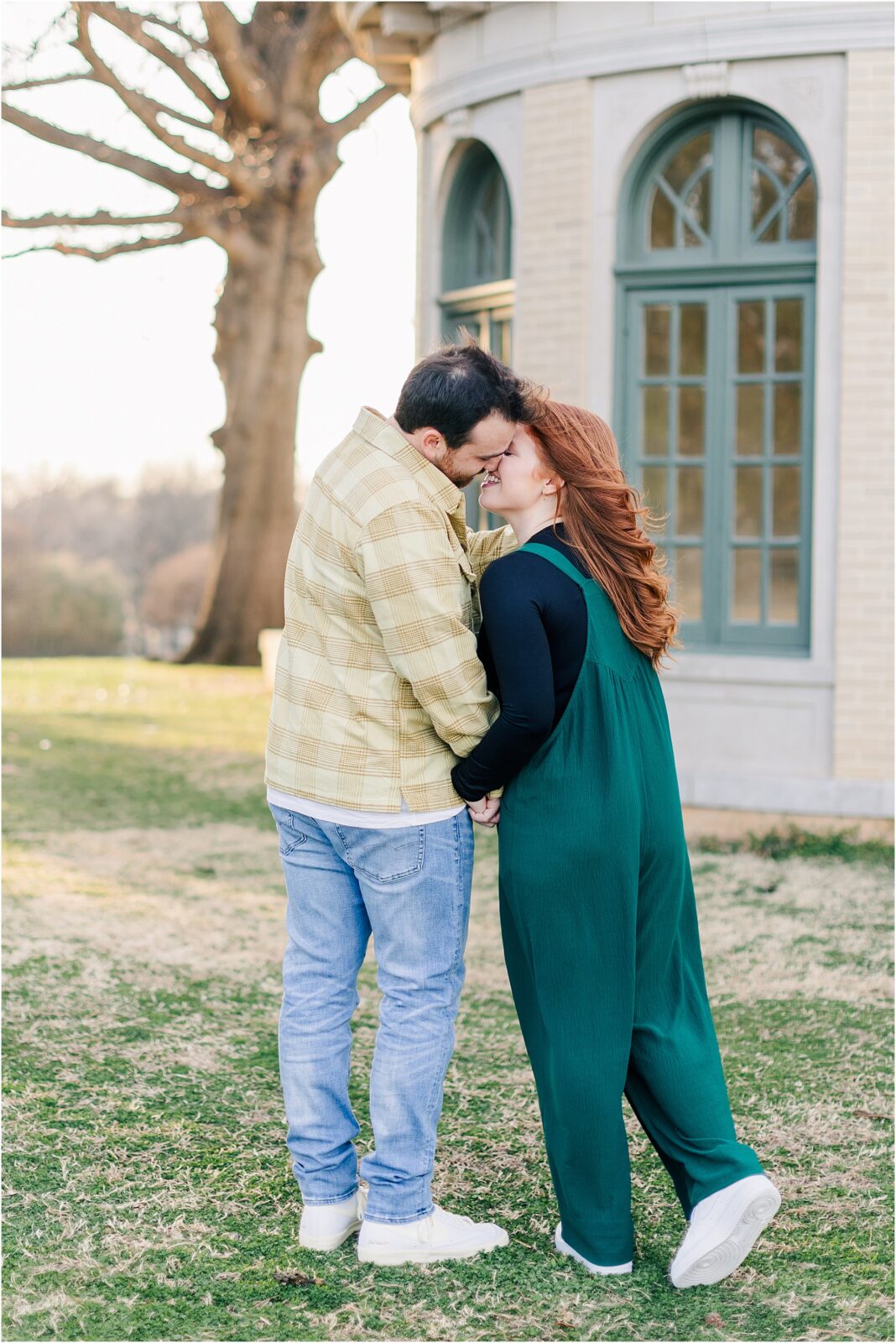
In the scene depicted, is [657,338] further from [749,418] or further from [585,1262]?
[585,1262]

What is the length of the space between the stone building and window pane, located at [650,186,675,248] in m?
0.01

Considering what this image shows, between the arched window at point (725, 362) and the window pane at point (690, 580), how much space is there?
0.01m

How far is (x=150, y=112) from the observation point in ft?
53.3

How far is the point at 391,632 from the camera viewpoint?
10.2 ft

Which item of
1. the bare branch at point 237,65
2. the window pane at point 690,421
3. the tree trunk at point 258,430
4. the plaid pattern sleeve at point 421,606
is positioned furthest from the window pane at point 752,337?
the tree trunk at point 258,430

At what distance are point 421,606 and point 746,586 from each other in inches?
245

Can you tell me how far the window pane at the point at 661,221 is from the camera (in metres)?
9.04

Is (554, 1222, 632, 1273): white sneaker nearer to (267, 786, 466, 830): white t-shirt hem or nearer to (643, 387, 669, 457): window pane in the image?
(267, 786, 466, 830): white t-shirt hem

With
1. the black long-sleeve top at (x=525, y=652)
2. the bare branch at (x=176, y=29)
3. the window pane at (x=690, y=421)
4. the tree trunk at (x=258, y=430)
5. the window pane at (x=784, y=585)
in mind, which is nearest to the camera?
the black long-sleeve top at (x=525, y=652)

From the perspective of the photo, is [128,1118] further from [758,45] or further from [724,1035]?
[758,45]

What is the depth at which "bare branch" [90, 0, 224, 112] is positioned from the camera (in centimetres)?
1480

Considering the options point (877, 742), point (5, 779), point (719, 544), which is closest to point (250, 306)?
point (5, 779)

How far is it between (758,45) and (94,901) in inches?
238

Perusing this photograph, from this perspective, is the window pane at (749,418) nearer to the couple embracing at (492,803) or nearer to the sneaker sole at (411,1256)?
the couple embracing at (492,803)
